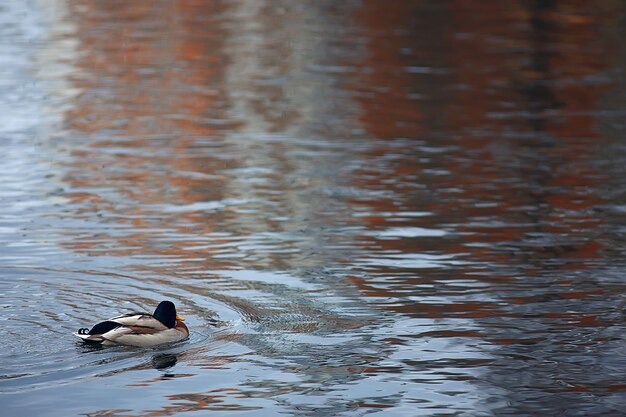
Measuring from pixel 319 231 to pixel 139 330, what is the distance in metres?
5.63

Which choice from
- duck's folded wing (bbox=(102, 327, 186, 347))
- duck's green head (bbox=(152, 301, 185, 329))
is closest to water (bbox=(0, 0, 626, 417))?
duck's folded wing (bbox=(102, 327, 186, 347))

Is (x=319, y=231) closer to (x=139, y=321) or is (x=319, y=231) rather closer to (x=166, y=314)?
(x=166, y=314)

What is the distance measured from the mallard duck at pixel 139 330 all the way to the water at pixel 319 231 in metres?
0.13

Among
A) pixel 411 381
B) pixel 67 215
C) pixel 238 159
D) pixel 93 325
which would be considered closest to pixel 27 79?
pixel 238 159

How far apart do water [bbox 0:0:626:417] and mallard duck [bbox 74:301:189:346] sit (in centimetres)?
13

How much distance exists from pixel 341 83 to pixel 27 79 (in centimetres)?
777

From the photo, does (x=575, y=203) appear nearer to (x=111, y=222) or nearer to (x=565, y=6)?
(x=111, y=222)

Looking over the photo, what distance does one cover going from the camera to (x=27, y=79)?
111ft

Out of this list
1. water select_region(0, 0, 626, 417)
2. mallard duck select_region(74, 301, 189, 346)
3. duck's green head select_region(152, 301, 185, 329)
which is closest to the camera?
water select_region(0, 0, 626, 417)

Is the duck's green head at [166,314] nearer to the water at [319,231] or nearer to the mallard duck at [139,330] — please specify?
the mallard duck at [139,330]

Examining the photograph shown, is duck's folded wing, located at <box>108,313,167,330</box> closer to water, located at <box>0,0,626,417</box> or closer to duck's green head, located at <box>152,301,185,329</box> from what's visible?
duck's green head, located at <box>152,301,185,329</box>

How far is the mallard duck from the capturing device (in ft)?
39.8

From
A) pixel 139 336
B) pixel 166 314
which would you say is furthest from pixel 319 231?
pixel 139 336

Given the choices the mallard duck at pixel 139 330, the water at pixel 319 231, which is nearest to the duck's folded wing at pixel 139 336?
the mallard duck at pixel 139 330
